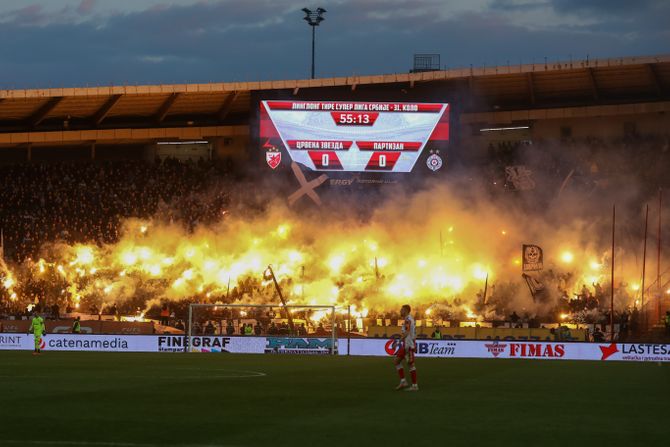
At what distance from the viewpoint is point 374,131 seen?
194 ft

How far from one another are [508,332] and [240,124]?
27385mm

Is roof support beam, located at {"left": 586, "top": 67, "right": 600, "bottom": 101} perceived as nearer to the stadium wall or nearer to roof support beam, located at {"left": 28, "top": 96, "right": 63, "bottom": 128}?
the stadium wall

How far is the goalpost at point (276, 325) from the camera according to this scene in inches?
1789

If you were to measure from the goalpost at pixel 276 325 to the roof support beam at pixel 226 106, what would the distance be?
16.5 metres

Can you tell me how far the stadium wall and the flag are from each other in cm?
1530

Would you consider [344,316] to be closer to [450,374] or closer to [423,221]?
[423,221]

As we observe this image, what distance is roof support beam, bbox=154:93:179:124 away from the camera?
66000 mm

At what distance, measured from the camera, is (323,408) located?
1714cm

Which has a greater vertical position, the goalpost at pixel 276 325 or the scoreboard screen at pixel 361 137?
the scoreboard screen at pixel 361 137

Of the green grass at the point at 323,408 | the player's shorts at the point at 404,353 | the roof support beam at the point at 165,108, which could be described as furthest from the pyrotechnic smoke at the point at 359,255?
the player's shorts at the point at 404,353

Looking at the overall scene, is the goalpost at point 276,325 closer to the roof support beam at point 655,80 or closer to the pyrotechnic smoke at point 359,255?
the pyrotechnic smoke at point 359,255

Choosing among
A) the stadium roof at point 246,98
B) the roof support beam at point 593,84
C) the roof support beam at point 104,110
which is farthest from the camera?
the roof support beam at point 104,110

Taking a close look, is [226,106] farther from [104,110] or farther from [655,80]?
[655,80]

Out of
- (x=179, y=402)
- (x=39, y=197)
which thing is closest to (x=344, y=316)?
(x=39, y=197)
